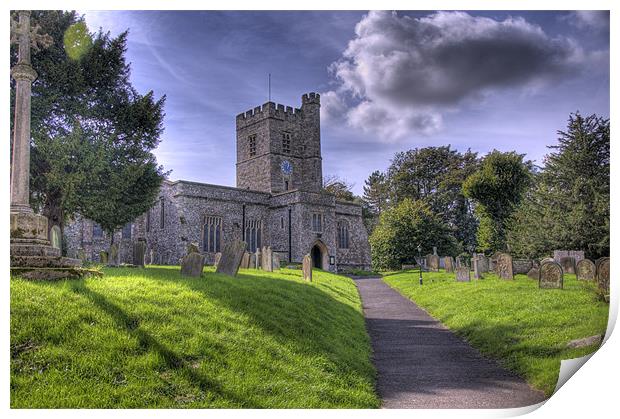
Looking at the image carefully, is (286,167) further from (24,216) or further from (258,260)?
(24,216)

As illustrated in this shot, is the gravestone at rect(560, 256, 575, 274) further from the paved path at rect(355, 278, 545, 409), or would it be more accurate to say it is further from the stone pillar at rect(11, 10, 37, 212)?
the stone pillar at rect(11, 10, 37, 212)

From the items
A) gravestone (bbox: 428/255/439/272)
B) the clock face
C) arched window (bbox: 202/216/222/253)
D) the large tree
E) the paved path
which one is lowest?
the paved path

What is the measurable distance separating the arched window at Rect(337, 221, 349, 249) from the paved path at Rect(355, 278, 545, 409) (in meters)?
19.2

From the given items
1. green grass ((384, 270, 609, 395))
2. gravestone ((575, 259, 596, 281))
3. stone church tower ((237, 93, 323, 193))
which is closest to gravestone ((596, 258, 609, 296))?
green grass ((384, 270, 609, 395))

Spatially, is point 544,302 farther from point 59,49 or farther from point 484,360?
point 59,49

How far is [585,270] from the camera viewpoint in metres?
9.11

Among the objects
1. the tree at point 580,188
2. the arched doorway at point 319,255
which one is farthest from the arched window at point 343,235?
the tree at point 580,188

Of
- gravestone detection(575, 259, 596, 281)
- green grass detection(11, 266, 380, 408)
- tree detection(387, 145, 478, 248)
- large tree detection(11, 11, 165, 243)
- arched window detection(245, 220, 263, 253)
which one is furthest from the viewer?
tree detection(387, 145, 478, 248)

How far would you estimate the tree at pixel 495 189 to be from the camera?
26828 mm

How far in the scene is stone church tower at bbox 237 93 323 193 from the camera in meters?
31.1

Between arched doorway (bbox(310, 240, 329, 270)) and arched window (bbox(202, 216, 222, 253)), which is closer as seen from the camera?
arched window (bbox(202, 216, 222, 253))

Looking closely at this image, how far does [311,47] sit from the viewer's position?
661 centimetres

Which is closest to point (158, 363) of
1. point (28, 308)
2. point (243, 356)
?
point (243, 356)
